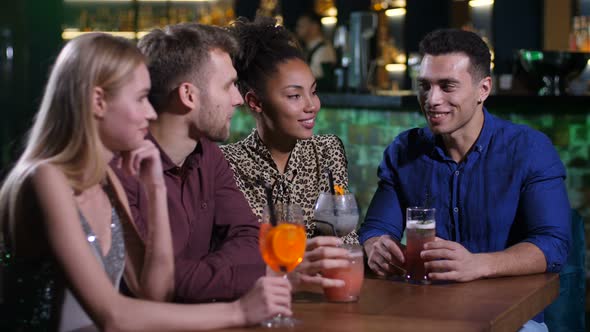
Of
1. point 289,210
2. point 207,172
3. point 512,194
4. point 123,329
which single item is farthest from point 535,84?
point 123,329

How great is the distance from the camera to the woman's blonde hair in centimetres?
180

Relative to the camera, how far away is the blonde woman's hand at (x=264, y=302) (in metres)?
1.74

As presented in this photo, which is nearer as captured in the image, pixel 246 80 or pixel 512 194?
pixel 512 194

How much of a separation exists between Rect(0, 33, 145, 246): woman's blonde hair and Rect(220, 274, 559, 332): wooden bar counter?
47 cm

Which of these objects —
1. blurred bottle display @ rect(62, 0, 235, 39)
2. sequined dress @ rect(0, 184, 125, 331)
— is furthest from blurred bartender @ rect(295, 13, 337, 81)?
sequined dress @ rect(0, 184, 125, 331)

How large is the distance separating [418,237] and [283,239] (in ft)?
1.70

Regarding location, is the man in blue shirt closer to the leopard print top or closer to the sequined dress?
the leopard print top

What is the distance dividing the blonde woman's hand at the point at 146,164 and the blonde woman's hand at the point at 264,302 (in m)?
0.34

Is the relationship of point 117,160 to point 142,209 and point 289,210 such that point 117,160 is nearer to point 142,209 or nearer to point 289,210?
point 142,209

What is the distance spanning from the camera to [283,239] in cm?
188

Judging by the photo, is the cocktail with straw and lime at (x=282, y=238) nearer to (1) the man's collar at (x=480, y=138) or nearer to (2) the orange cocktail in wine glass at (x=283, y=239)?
(2) the orange cocktail in wine glass at (x=283, y=239)

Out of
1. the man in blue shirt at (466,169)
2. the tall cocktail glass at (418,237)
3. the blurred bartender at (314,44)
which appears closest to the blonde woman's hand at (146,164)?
the tall cocktail glass at (418,237)

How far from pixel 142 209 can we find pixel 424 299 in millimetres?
719

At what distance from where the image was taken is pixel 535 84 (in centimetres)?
581
